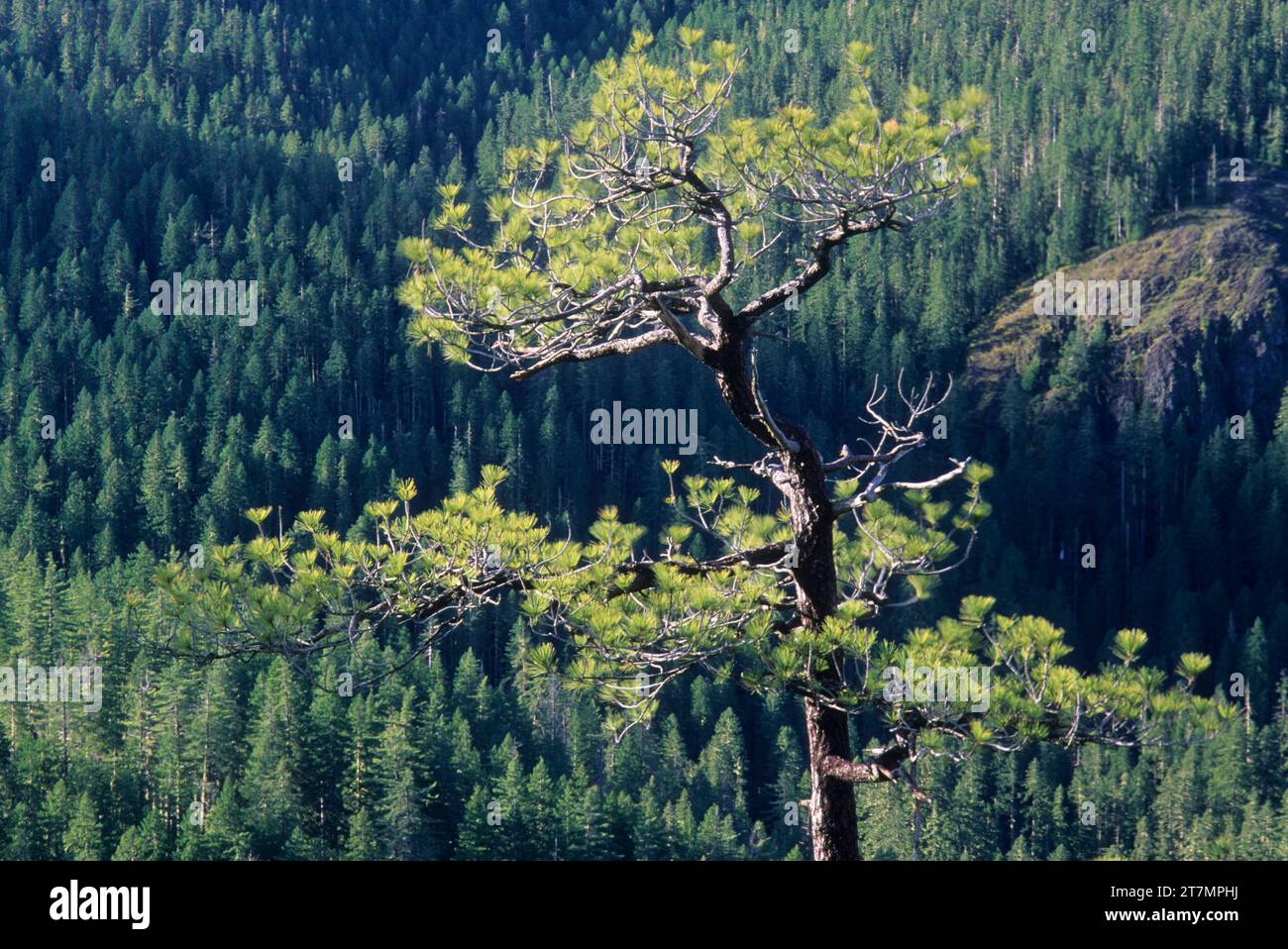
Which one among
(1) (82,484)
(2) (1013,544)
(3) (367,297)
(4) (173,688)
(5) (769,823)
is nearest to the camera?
(4) (173,688)

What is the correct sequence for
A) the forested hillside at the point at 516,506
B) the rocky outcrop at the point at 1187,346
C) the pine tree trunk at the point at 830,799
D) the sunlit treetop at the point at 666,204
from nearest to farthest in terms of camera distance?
the sunlit treetop at the point at 666,204
the pine tree trunk at the point at 830,799
the forested hillside at the point at 516,506
the rocky outcrop at the point at 1187,346

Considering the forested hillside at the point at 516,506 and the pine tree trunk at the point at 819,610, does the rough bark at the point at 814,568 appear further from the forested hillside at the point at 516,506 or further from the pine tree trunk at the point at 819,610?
the forested hillside at the point at 516,506

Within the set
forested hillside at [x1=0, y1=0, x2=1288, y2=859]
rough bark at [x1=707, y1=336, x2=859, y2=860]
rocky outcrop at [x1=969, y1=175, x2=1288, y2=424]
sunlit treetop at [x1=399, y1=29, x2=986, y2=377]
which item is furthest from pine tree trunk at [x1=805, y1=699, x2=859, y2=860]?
rocky outcrop at [x1=969, y1=175, x2=1288, y2=424]

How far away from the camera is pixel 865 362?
188 metres

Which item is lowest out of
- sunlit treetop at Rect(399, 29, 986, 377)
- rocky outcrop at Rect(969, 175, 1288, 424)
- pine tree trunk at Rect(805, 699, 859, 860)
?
pine tree trunk at Rect(805, 699, 859, 860)

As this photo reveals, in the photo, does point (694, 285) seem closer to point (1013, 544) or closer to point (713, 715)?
point (713, 715)

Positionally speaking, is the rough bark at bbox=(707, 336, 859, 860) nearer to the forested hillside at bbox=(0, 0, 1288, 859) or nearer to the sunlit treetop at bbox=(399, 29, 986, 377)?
the sunlit treetop at bbox=(399, 29, 986, 377)

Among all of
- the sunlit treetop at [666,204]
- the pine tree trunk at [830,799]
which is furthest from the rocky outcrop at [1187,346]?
the pine tree trunk at [830,799]

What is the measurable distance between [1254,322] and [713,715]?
9949 centimetres

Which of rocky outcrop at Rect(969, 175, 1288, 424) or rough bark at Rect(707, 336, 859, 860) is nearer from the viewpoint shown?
rough bark at Rect(707, 336, 859, 860)

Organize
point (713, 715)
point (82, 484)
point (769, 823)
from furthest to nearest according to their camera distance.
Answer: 1. point (82, 484)
2. point (713, 715)
3. point (769, 823)

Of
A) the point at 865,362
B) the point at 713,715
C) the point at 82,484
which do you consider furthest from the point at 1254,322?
the point at 82,484

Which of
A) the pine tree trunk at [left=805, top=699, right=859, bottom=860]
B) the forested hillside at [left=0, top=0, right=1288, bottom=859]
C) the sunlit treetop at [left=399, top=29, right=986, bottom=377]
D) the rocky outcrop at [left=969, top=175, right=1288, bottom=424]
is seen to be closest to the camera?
the sunlit treetop at [left=399, top=29, right=986, bottom=377]

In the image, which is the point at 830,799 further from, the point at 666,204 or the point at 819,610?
the point at 666,204
